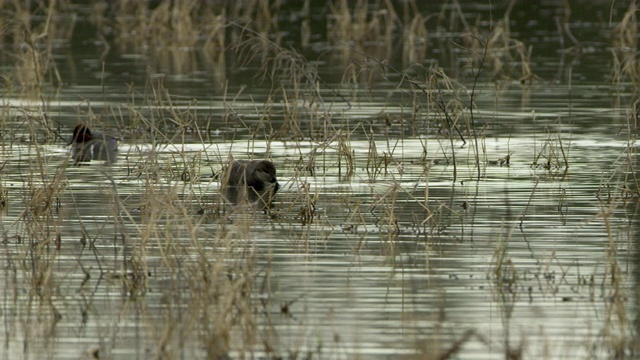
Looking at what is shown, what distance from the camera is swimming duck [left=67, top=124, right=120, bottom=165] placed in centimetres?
1764

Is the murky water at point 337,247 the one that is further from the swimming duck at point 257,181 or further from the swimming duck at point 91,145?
the swimming duck at point 91,145

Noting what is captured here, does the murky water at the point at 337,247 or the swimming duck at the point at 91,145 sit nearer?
the murky water at the point at 337,247

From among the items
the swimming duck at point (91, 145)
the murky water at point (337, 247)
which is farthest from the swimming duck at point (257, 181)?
the swimming duck at point (91, 145)

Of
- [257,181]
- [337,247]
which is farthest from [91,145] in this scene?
[337,247]

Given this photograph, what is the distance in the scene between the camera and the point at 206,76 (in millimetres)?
28156

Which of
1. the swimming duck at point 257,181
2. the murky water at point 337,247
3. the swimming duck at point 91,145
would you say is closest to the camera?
the murky water at point 337,247

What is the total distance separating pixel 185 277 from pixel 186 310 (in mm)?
502

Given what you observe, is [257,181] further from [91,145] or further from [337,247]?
[337,247]

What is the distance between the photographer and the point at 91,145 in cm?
1758

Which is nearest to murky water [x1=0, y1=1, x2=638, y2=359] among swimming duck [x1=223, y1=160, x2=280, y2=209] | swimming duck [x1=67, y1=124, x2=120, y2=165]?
swimming duck [x1=223, y1=160, x2=280, y2=209]

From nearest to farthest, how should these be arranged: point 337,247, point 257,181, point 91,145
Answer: point 337,247 < point 257,181 < point 91,145

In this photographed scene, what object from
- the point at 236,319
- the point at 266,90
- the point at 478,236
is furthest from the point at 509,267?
the point at 266,90

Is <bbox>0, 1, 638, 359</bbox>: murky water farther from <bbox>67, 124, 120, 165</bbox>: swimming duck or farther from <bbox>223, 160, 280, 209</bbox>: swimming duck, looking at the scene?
<bbox>67, 124, 120, 165</bbox>: swimming duck

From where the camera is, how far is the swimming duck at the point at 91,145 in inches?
695
